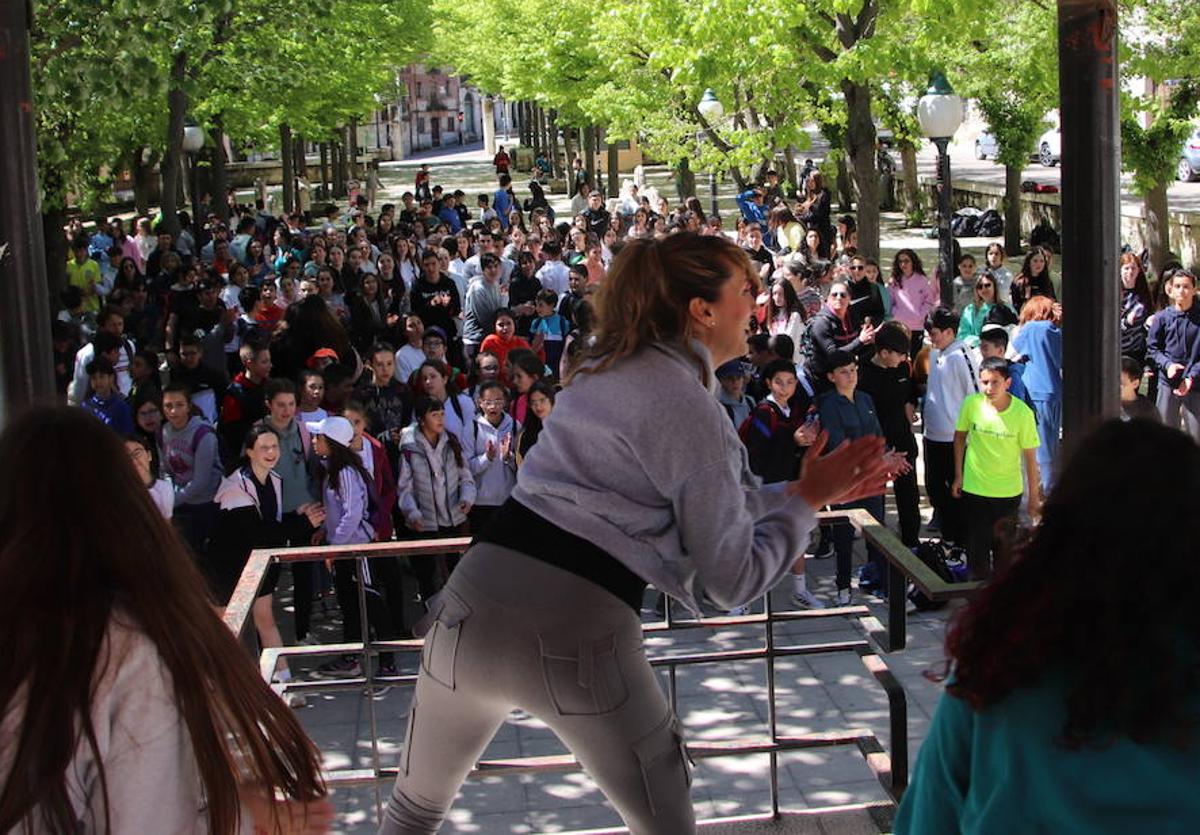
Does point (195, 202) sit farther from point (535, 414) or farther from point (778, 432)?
point (778, 432)

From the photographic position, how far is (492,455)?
973 centimetres

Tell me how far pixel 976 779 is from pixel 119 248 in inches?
905

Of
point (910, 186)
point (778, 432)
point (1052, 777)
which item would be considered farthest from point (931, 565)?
point (910, 186)

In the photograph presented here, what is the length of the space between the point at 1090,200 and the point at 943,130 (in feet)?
41.4

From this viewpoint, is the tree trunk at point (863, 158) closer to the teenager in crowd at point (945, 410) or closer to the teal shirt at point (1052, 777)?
the teenager in crowd at point (945, 410)

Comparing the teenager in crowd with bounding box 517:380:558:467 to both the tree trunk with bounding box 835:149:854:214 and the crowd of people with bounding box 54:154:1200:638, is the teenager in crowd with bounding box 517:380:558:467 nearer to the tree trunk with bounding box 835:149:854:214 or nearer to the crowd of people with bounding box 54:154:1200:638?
the crowd of people with bounding box 54:154:1200:638

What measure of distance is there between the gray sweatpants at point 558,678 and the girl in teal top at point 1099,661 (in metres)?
1.02

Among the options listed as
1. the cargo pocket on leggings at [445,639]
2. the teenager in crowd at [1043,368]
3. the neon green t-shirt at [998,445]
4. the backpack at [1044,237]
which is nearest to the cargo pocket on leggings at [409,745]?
the cargo pocket on leggings at [445,639]

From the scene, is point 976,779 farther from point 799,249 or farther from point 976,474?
point 799,249

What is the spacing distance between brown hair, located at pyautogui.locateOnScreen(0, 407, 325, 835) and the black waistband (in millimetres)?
721

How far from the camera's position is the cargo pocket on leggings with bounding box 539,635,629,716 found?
Result: 3.06 metres

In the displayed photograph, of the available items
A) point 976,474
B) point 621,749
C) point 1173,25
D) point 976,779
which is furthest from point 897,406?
point 1173,25

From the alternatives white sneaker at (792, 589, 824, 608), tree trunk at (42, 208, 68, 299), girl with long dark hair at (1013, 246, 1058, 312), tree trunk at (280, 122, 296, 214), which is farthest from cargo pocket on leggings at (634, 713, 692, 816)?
tree trunk at (280, 122, 296, 214)

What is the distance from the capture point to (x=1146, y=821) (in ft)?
6.90
